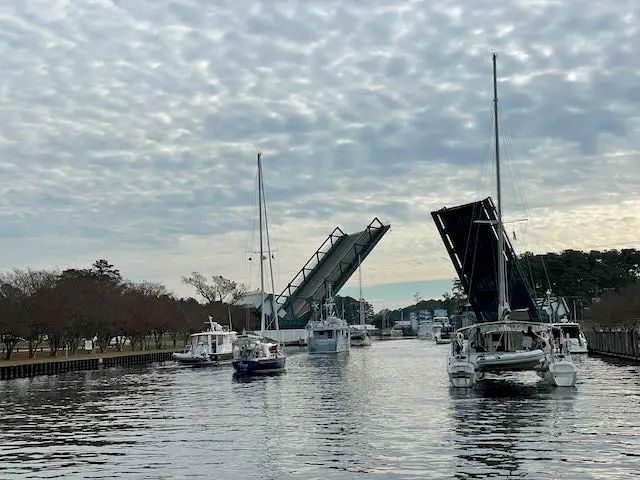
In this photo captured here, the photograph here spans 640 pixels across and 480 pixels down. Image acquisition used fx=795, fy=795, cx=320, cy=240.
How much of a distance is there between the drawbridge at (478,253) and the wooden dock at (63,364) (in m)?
23.6

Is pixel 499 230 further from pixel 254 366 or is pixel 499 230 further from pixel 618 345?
pixel 618 345

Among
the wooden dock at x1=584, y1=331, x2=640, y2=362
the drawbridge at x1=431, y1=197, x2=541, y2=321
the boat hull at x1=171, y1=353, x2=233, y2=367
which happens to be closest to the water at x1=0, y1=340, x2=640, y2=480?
the wooden dock at x1=584, y1=331, x2=640, y2=362

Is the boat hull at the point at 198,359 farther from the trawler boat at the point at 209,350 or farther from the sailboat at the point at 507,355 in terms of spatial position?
the sailboat at the point at 507,355

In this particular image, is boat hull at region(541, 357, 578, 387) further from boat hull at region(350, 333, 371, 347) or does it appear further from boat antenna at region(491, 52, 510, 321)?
boat hull at region(350, 333, 371, 347)

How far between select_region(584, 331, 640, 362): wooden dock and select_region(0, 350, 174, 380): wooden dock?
31.8 m

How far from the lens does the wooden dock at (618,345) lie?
43438 millimetres

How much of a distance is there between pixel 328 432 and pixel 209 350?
37.1m

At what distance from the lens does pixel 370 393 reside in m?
27.2

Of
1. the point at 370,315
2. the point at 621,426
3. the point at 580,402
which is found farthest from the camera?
the point at 370,315

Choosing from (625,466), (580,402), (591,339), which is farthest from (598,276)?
(625,466)

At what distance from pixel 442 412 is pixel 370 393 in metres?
6.93

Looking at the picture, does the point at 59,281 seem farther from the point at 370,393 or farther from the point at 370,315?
the point at 370,315

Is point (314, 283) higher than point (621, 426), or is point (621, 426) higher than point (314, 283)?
point (314, 283)

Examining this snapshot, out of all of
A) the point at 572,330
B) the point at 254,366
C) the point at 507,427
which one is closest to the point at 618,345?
the point at 572,330
